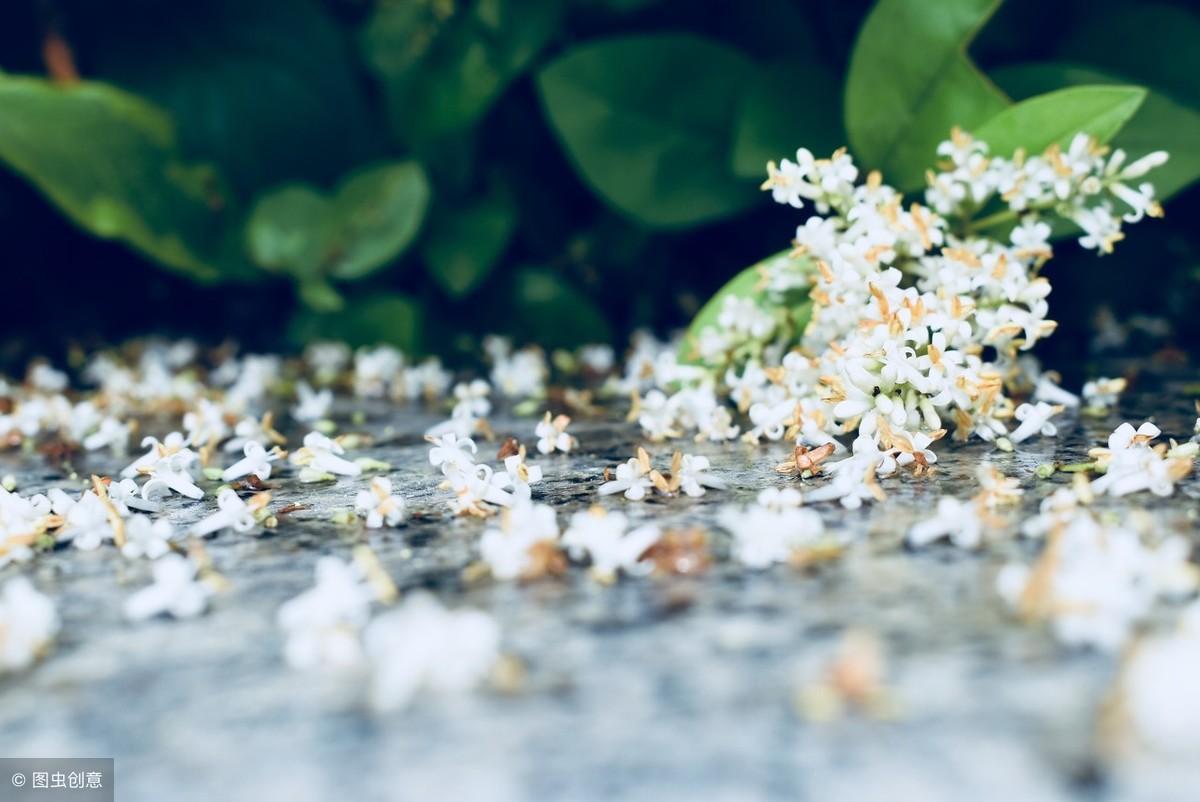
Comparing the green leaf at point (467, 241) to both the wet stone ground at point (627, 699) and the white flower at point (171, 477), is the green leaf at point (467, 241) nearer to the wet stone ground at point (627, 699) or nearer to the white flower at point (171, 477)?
the white flower at point (171, 477)

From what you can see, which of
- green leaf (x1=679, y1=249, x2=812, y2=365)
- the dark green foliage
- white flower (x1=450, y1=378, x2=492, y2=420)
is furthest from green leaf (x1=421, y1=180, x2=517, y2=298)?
green leaf (x1=679, y1=249, x2=812, y2=365)

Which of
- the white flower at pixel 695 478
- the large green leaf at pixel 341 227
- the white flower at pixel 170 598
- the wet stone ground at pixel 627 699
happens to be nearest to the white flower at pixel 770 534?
the wet stone ground at pixel 627 699

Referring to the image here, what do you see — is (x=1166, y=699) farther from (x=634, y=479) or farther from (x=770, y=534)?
(x=634, y=479)

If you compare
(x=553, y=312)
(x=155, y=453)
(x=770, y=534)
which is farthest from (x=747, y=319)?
(x=553, y=312)

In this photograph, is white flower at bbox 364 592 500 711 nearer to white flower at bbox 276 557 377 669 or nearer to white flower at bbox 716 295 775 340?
white flower at bbox 276 557 377 669

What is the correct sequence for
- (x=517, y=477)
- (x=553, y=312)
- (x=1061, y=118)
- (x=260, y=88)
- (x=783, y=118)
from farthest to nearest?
Result: 1. (x=260, y=88)
2. (x=553, y=312)
3. (x=783, y=118)
4. (x=1061, y=118)
5. (x=517, y=477)

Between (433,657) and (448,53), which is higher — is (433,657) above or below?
below
